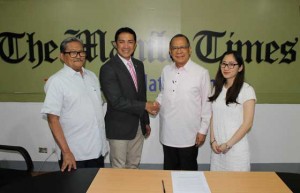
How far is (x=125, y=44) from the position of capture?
2.24 m

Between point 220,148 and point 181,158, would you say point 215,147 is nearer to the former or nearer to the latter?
point 220,148

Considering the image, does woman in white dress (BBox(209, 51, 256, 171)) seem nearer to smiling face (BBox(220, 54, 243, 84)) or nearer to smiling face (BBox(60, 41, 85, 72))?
smiling face (BBox(220, 54, 243, 84))

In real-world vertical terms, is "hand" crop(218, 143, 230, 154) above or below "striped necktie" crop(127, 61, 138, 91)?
below

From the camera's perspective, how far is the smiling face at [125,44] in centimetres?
224

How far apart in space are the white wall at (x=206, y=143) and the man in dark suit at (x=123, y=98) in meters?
0.99

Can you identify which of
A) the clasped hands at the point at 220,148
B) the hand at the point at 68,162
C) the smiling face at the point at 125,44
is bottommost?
the hand at the point at 68,162

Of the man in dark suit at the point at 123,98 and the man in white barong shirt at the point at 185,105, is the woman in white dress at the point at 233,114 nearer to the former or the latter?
the man in white barong shirt at the point at 185,105

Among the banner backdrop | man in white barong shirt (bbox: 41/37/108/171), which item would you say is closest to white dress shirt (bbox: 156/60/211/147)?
man in white barong shirt (bbox: 41/37/108/171)

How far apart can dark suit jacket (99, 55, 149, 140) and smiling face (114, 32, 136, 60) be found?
65 mm

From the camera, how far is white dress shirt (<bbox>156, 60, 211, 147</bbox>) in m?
2.28

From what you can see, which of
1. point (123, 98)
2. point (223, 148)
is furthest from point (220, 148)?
point (123, 98)

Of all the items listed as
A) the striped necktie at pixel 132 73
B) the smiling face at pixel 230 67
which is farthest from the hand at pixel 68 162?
the smiling face at pixel 230 67

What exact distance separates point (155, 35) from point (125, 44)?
3.25 ft

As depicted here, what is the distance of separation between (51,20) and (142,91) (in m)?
1.53
